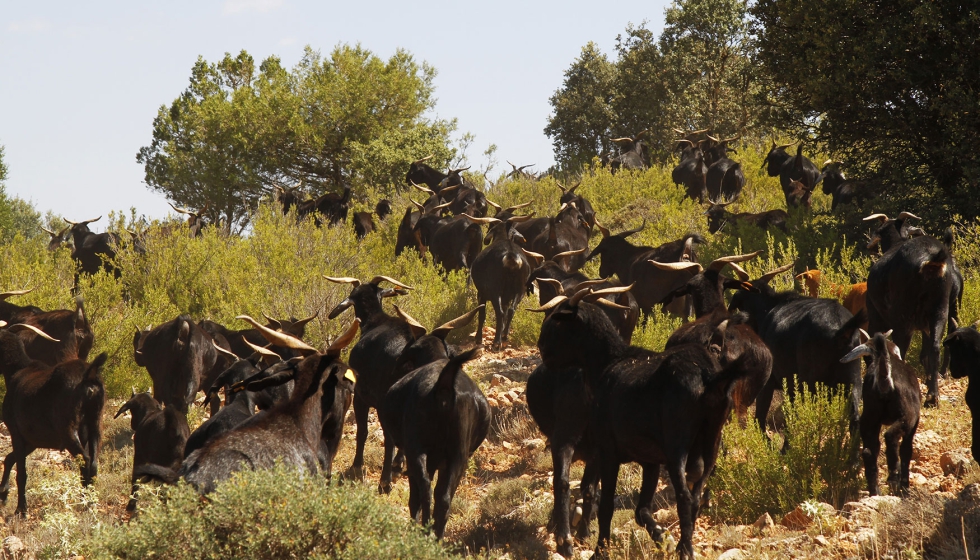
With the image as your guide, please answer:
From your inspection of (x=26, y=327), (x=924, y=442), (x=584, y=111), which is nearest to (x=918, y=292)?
(x=924, y=442)

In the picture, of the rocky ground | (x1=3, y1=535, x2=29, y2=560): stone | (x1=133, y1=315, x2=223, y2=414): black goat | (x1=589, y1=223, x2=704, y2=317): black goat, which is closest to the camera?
the rocky ground

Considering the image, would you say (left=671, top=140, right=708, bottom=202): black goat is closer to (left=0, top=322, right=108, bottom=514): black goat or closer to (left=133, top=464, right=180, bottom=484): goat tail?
(left=0, top=322, right=108, bottom=514): black goat

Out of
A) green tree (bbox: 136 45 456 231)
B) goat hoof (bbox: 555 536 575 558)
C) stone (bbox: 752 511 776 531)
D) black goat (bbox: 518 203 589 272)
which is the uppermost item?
green tree (bbox: 136 45 456 231)

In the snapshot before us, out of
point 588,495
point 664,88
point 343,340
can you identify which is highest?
point 664,88

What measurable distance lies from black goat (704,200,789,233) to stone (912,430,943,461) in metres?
9.64

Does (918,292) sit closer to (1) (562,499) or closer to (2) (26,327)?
(1) (562,499)

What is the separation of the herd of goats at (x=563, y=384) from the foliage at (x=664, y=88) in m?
20.5

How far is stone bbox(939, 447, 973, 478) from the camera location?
7586 mm

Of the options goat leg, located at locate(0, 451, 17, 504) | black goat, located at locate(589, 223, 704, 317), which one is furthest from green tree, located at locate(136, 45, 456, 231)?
goat leg, located at locate(0, 451, 17, 504)

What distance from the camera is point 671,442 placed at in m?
6.06

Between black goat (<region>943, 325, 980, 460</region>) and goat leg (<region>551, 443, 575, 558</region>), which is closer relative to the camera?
black goat (<region>943, 325, 980, 460</region>)

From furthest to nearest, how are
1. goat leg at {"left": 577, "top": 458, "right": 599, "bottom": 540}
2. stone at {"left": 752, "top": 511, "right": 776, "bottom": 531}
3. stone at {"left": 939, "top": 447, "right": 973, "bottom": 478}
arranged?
stone at {"left": 939, "top": 447, "right": 973, "bottom": 478} < goat leg at {"left": 577, "top": 458, "right": 599, "bottom": 540} < stone at {"left": 752, "top": 511, "right": 776, "bottom": 531}

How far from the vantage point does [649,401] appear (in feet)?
20.5

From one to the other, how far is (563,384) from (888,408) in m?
2.42
